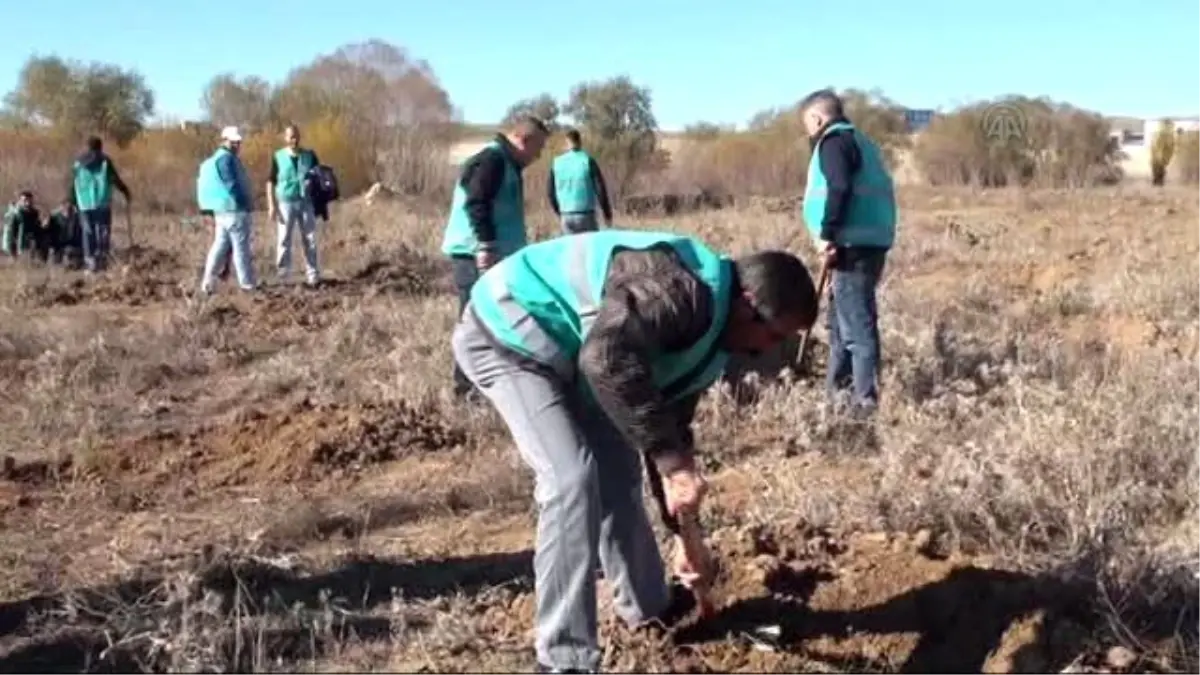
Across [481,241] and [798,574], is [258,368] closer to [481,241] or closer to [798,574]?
[481,241]

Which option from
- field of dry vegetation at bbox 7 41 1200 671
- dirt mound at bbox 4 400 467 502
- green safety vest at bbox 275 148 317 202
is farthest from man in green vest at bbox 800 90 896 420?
green safety vest at bbox 275 148 317 202

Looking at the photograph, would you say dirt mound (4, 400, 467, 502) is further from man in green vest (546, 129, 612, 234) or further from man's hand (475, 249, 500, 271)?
man in green vest (546, 129, 612, 234)

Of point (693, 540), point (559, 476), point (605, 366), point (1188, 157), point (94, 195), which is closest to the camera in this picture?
point (605, 366)

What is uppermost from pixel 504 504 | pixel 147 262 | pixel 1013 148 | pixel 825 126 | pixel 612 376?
pixel 1013 148

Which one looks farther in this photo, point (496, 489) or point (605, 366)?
point (496, 489)

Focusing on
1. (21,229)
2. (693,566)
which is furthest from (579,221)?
(693,566)

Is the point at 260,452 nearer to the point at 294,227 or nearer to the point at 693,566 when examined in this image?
the point at 693,566

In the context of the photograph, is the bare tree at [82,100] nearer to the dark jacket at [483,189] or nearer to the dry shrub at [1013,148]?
the dry shrub at [1013,148]

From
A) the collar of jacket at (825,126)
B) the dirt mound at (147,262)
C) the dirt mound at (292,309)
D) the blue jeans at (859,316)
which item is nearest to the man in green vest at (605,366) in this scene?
the blue jeans at (859,316)

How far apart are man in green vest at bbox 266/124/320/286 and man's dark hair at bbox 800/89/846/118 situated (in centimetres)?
730

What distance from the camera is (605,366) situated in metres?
3.36

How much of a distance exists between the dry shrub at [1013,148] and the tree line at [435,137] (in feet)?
0.14

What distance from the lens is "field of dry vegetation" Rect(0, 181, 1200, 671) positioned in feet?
13.6

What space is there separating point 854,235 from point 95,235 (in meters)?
10.8
